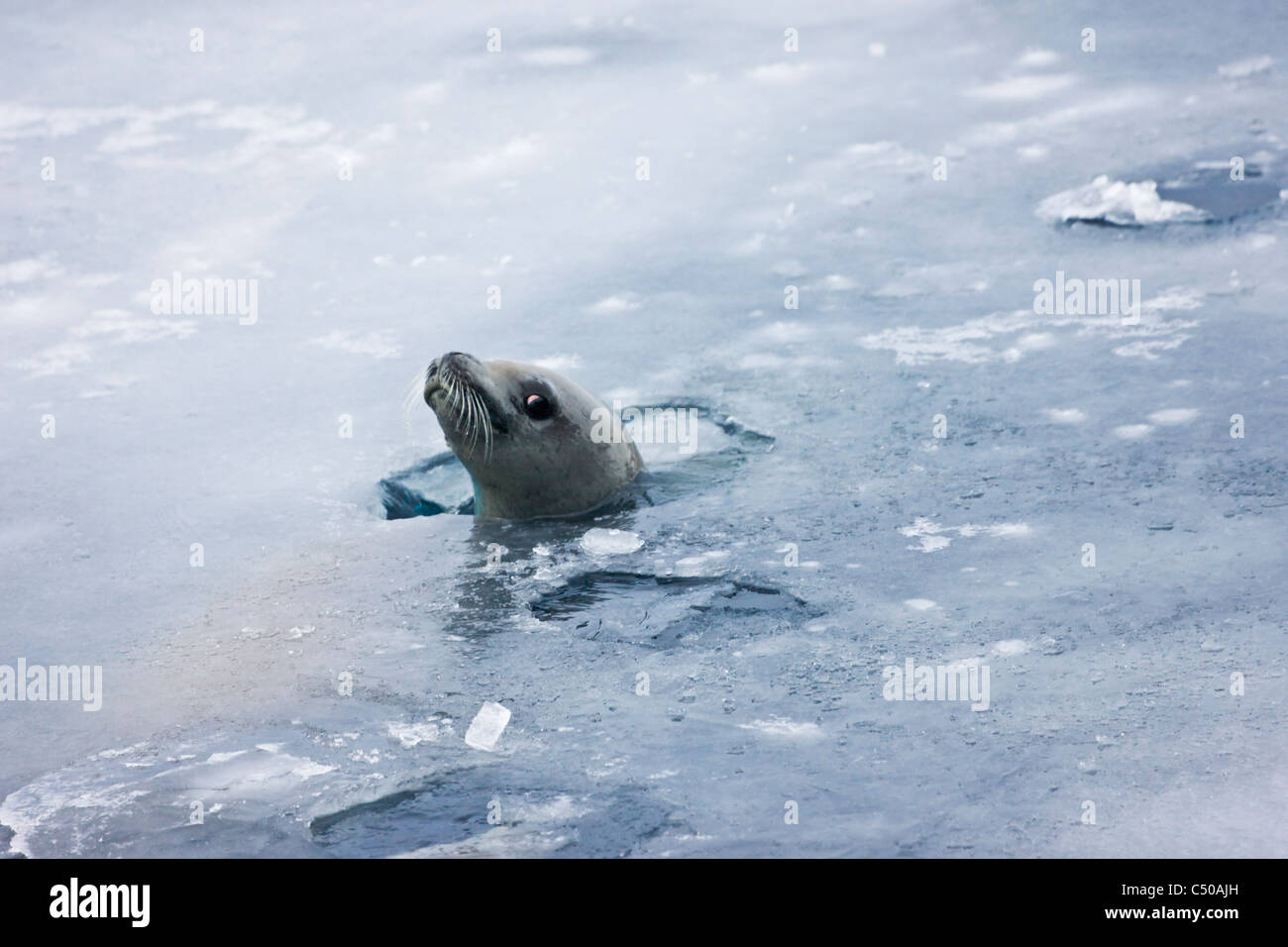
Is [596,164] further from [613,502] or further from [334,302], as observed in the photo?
[613,502]

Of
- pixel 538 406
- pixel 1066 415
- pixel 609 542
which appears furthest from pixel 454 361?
pixel 1066 415

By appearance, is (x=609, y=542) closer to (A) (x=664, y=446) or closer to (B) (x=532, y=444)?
(B) (x=532, y=444)

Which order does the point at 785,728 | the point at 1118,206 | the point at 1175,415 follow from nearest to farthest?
the point at 785,728 < the point at 1175,415 < the point at 1118,206

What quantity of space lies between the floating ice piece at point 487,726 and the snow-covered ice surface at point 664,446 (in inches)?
0.9

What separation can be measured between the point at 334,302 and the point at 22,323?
5.87ft

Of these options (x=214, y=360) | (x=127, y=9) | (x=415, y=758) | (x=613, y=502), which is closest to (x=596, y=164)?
(x=214, y=360)

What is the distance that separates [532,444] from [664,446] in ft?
2.91

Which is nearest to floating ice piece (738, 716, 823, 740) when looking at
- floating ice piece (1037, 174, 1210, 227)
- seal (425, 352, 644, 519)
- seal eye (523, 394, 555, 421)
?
seal (425, 352, 644, 519)

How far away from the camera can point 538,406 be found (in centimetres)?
633

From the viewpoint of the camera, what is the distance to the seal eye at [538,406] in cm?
630

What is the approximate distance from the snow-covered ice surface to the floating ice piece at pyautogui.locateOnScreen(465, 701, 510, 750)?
23 mm

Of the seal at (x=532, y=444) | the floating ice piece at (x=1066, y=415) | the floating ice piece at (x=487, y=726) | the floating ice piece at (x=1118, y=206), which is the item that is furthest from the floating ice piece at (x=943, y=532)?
the floating ice piece at (x=1118, y=206)

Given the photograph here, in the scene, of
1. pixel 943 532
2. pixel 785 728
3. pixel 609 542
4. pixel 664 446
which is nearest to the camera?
pixel 785 728

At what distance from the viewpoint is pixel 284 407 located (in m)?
7.65
